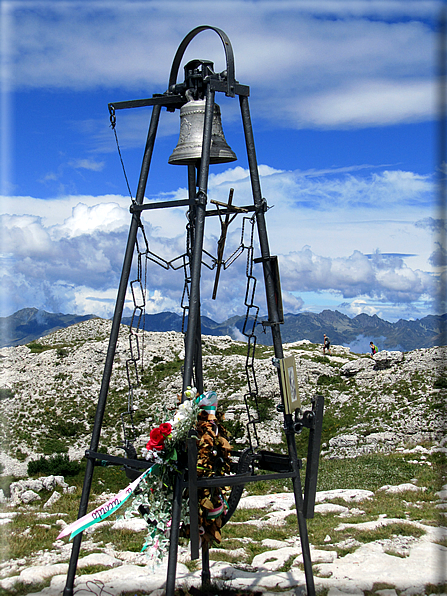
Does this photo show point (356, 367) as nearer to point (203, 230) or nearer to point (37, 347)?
point (37, 347)

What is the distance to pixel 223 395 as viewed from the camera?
85.6ft

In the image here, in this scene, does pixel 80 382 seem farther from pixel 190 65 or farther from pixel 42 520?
pixel 190 65

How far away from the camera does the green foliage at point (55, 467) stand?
1814cm

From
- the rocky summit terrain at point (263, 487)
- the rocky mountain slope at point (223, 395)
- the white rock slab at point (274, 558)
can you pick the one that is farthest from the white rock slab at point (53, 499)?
the white rock slab at point (274, 558)

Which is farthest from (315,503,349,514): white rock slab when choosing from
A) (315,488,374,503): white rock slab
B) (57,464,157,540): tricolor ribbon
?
(57,464,157,540): tricolor ribbon

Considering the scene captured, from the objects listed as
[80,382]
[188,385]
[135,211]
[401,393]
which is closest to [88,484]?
[188,385]

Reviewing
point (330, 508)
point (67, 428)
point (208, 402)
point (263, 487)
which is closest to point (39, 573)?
point (208, 402)

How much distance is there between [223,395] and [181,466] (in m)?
21.3

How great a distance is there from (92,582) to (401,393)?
20.1 m

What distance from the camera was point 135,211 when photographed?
620 cm

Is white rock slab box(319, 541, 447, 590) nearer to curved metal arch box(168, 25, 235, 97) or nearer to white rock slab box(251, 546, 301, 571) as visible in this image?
white rock slab box(251, 546, 301, 571)

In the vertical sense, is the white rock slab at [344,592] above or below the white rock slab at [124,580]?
above

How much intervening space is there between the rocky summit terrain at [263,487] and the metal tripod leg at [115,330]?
354 millimetres

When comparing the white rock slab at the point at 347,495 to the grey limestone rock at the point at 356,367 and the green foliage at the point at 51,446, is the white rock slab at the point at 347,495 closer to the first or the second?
the green foliage at the point at 51,446
